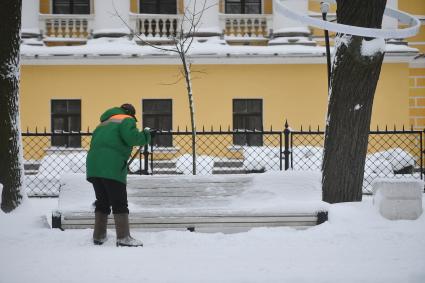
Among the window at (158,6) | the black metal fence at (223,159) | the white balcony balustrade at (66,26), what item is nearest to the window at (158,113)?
the black metal fence at (223,159)

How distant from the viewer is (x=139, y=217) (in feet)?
22.5

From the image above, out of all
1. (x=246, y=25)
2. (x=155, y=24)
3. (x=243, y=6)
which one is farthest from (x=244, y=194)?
(x=243, y=6)

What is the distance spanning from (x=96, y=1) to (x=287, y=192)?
12895 mm

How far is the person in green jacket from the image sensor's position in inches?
239

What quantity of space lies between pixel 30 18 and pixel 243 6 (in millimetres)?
7322

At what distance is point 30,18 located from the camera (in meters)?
17.8

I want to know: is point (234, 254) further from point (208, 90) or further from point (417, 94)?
point (417, 94)

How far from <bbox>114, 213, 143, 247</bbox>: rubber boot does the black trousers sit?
7 centimetres

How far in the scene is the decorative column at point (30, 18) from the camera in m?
17.6

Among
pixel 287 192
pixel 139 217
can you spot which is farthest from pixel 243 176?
pixel 139 217

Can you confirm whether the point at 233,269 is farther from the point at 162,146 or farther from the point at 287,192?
the point at 162,146

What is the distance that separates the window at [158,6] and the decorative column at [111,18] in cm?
128

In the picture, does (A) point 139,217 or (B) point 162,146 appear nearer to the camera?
(A) point 139,217

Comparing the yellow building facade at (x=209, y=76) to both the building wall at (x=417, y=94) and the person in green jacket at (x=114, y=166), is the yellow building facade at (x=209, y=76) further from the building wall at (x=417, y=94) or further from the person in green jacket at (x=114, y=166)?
the person in green jacket at (x=114, y=166)
